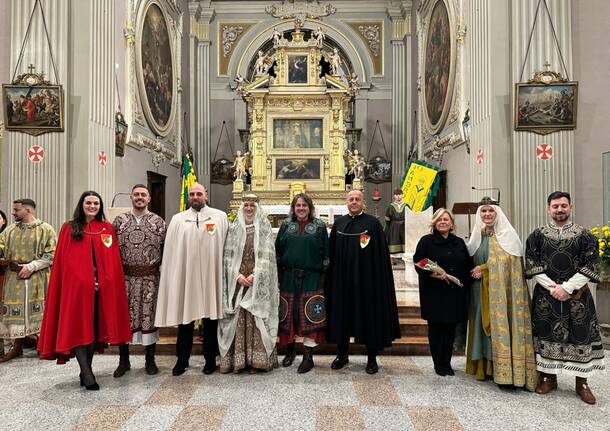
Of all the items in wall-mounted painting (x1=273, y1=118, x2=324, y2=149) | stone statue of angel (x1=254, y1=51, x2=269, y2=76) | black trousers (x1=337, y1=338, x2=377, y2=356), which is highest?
stone statue of angel (x1=254, y1=51, x2=269, y2=76)

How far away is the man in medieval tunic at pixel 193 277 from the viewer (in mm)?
3961

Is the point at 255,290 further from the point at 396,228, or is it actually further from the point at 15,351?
the point at 396,228

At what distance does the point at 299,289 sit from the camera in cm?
412

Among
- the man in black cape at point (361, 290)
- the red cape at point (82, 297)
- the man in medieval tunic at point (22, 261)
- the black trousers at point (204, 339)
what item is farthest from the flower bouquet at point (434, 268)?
the man in medieval tunic at point (22, 261)

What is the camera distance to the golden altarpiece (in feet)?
37.5

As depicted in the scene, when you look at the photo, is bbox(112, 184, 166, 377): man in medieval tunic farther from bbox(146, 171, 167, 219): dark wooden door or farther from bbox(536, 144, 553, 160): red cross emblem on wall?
bbox(146, 171, 167, 219): dark wooden door

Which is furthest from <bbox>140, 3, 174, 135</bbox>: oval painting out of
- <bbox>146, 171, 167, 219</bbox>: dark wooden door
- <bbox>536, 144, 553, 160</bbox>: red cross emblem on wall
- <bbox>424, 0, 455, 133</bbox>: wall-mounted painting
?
<bbox>536, 144, 553, 160</bbox>: red cross emblem on wall

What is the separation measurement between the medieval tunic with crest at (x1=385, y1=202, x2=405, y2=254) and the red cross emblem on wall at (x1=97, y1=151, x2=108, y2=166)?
5.51 m

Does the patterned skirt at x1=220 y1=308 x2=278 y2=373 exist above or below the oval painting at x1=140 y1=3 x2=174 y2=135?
below

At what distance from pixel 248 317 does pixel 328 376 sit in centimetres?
92

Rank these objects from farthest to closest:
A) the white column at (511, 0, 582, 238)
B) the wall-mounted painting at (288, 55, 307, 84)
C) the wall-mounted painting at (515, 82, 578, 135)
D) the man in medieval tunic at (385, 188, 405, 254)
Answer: the wall-mounted painting at (288, 55, 307, 84)
the man in medieval tunic at (385, 188, 405, 254)
the white column at (511, 0, 582, 238)
the wall-mounted painting at (515, 82, 578, 135)

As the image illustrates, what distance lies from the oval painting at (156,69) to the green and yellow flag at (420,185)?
219 inches

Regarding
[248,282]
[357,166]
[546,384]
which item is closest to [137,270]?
[248,282]

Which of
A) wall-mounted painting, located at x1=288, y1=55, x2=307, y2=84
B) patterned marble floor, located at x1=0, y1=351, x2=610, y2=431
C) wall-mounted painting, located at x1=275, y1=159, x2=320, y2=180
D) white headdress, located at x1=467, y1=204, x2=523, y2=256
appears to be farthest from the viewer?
wall-mounted painting, located at x1=288, y1=55, x2=307, y2=84
